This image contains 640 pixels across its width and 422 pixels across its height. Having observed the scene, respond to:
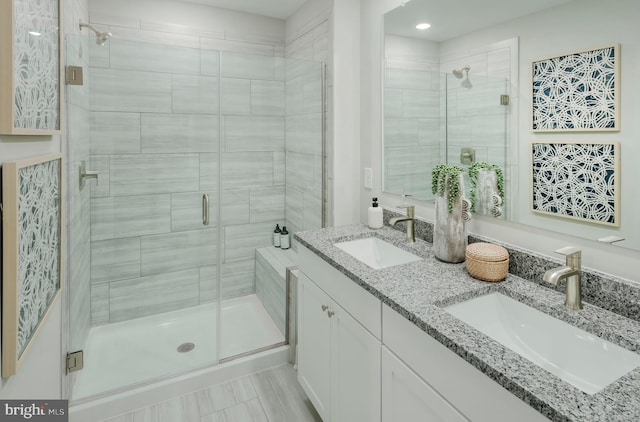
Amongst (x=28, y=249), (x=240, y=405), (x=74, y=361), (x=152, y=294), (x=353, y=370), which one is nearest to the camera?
(x=28, y=249)

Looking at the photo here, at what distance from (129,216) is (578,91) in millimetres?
2281

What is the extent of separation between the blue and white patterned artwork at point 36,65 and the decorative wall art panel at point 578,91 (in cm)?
150

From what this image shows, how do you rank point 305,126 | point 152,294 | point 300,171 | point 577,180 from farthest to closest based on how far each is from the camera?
point 300,171 → point 305,126 → point 152,294 → point 577,180

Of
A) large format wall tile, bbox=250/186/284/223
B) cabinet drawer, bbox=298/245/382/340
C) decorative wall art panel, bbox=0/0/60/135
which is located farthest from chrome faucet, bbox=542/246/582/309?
large format wall tile, bbox=250/186/284/223

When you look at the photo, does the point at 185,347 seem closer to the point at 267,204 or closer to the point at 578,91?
the point at 267,204

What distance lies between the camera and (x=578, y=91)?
1103 mm

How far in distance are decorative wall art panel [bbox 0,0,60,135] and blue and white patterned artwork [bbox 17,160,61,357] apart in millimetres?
143

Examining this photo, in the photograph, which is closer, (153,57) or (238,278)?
(153,57)

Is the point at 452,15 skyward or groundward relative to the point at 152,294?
skyward

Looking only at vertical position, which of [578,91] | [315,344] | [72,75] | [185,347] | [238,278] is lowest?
[185,347]

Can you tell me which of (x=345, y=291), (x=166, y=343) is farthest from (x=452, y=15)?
(x=166, y=343)

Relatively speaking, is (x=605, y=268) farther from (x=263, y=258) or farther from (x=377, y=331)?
(x=263, y=258)

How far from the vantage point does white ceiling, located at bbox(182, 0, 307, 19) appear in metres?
2.57

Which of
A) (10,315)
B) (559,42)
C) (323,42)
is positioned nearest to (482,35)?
(559,42)
